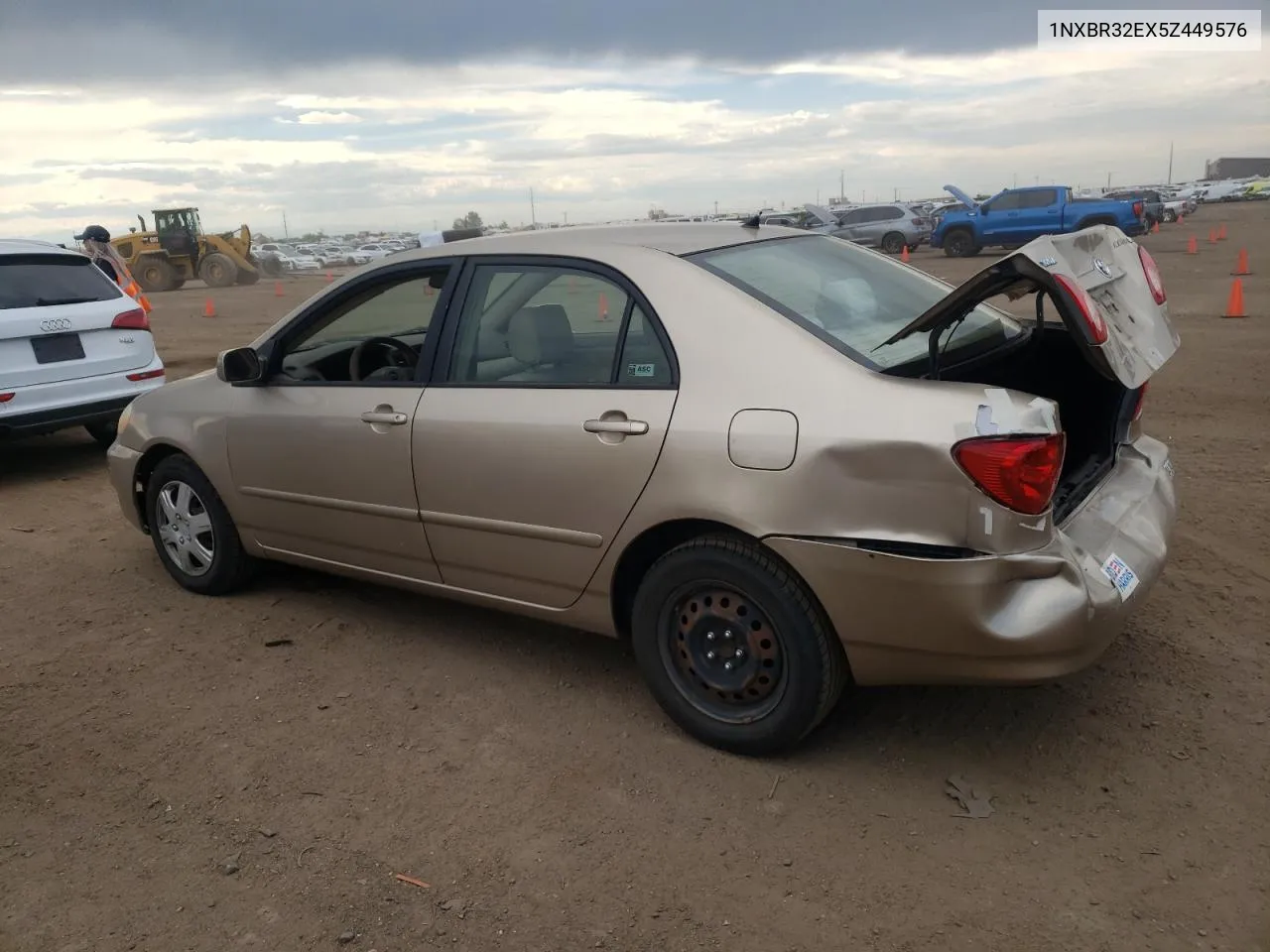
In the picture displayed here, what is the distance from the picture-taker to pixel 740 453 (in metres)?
2.97

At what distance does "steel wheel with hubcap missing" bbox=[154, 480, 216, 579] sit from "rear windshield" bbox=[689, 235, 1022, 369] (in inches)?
108

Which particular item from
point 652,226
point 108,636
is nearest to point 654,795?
point 652,226

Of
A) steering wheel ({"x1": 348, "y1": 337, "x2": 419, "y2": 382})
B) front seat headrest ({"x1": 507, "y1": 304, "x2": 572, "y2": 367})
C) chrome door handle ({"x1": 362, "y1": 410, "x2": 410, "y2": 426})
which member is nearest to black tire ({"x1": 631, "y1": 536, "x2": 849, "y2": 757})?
front seat headrest ({"x1": 507, "y1": 304, "x2": 572, "y2": 367})

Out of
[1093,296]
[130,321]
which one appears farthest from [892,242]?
[1093,296]

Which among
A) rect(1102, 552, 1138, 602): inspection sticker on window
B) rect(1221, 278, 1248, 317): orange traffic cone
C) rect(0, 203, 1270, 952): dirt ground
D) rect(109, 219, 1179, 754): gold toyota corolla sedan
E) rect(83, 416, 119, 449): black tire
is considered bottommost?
rect(1221, 278, 1248, 317): orange traffic cone

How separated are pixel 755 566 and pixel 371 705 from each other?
5.33 feet

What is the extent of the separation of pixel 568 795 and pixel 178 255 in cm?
3251

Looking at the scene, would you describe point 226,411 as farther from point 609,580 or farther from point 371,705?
point 609,580

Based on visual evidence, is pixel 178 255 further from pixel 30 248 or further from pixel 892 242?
→ pixel 30 248

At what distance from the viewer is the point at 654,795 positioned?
3107mm

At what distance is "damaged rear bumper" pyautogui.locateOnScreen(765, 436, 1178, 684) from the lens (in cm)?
273

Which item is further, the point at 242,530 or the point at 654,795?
the point at 242,530

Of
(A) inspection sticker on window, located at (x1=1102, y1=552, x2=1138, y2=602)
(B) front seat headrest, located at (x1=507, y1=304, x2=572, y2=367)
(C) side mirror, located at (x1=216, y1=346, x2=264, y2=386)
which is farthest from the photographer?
(C) side mirror, located at (x1=216, y1=346, x2=264, y2=386)

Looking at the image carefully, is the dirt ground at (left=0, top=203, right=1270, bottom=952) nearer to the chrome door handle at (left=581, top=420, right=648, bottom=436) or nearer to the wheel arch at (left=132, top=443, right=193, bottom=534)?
the wheel arch at (left=132, top=443, right=193, bottom=534)
